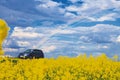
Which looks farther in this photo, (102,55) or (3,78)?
(102,55)

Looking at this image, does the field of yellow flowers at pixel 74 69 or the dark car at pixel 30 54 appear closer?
the field of yellow flowers at pixel 74 69

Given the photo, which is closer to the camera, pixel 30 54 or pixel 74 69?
pixel 74 69

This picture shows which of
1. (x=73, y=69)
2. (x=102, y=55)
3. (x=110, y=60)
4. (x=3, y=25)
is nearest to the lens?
(x=3, y=25)

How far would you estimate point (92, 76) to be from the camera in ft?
38.8

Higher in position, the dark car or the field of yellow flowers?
the dark car

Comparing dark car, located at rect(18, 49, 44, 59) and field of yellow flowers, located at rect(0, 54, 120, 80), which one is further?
dark car, located at rect(18, 49, 44, 59)

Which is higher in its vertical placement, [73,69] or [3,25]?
[3,25]

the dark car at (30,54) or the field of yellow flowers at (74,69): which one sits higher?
the dark car at (30,54)

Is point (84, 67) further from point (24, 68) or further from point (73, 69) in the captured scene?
point (24, 68)

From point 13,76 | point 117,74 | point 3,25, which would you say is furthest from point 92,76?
point 3,25

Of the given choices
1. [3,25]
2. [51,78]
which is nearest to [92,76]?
[51,78]

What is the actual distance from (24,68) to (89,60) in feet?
9.11

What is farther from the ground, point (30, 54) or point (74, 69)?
point (30, 54)

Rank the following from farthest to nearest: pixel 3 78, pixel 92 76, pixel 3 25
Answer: pixel 92 76, pixel 3 78, pixel 3 25
